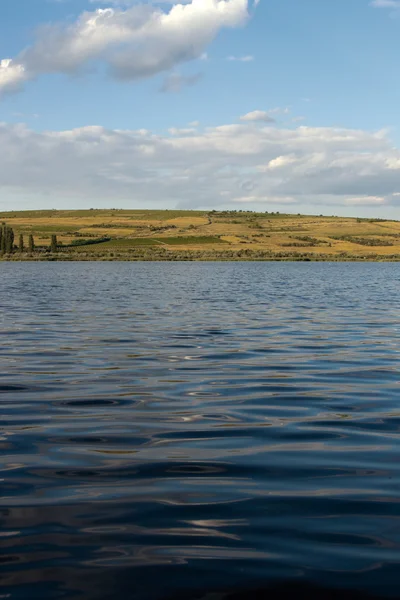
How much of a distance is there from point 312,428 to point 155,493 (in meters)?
3.88

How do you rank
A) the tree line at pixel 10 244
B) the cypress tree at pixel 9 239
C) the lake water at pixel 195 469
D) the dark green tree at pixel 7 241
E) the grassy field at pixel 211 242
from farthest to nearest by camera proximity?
the dark green tree at pixel 7 241 < the cypress tree at pixel 9 239 < the tree line at pixel 10 244 < the grassy field at pixel 211 242 < the lake water at pixel 195 469

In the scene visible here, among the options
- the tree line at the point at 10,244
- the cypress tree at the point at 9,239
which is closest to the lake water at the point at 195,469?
the tree line at the point at 10,244

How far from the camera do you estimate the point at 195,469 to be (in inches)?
356

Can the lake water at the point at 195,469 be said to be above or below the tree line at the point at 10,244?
below

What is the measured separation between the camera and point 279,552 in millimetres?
6523

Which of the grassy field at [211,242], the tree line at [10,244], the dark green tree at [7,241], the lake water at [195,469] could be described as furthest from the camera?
the dark green tree at [7,241]

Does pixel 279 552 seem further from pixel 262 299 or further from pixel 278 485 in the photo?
pixel 262 299

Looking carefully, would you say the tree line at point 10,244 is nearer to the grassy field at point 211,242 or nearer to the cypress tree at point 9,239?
the cypress tree at point 9,239

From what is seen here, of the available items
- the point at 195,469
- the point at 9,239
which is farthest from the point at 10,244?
the point at 195,469

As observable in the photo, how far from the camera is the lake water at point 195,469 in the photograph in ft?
20.3

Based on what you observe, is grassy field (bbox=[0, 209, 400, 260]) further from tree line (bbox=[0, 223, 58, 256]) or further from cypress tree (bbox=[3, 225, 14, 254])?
cypress tree (bbox=[3, 225, 14, 254])

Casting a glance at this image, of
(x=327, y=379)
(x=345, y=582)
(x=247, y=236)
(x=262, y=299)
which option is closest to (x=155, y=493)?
(x=345, y=582)

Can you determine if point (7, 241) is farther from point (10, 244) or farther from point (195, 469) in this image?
point (195, 469)

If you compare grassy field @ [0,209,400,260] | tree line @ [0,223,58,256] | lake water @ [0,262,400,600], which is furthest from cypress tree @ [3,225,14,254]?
lake water @ [0,262,400,600]
